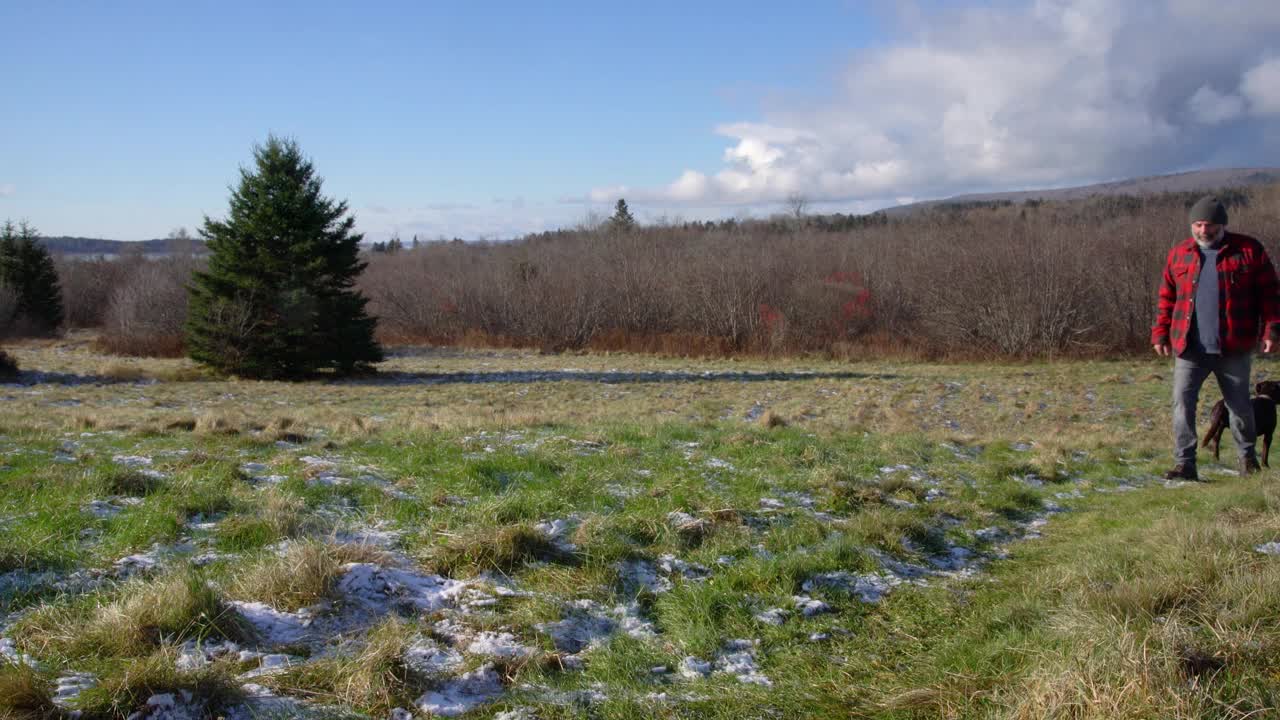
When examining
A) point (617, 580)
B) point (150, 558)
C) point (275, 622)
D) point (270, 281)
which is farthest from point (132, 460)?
point (270, 281)

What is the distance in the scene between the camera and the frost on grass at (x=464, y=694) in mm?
2766

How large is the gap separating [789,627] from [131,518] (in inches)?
143

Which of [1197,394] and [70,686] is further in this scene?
[1197,394]

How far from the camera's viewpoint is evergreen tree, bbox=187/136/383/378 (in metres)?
24.8

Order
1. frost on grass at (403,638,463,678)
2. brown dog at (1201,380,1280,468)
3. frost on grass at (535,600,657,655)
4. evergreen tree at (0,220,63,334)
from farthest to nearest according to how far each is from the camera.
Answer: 1. evergreen tree at (0,220,63,334)
2. brown dog at (1201,380,1280,468)
3. frost on grass at (535,600,657,655)
4. frost on grass at (403,638,463,678)

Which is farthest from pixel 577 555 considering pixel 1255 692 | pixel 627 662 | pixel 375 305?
pixel 375 305

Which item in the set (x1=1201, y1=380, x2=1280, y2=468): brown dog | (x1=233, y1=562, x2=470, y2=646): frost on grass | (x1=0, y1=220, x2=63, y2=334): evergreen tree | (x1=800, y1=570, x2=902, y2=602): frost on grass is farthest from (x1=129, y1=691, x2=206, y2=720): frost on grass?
(x1=0, y1=220, x2=63, y2=334): evergreen tree

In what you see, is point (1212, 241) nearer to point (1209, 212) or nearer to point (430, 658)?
point (1209, 212)

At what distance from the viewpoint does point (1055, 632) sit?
Answer: 3.01 m

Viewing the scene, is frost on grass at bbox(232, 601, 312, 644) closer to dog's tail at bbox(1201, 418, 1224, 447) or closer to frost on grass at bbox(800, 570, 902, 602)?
frost on grass at bbox(800, 570, 902, 602)

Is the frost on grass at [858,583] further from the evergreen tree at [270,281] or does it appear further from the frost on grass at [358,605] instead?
the evergreen tree at [270,281]

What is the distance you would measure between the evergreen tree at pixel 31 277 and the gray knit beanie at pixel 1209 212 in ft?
182

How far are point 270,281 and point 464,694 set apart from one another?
25497 millimetres

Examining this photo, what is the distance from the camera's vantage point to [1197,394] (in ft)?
20.6
